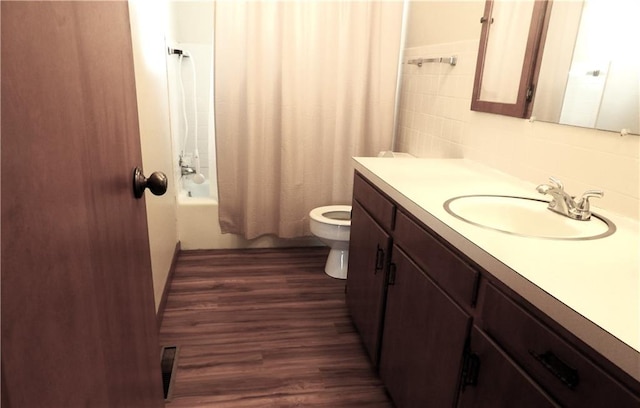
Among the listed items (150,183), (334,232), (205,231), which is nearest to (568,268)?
(150,183)

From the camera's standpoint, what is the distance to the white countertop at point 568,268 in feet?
2.15

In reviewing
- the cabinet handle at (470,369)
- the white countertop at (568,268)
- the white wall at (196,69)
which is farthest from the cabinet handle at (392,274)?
the white wall at (196,69)

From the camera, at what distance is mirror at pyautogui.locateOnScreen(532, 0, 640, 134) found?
1.20 metres

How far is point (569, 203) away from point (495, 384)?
62cm

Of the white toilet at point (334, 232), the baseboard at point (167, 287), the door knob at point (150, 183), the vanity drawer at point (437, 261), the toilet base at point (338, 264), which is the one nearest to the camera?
the door knob at point (150, 183)

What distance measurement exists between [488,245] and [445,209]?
0.28 metres

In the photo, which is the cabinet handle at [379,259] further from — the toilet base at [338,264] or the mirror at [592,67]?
the toilet base at [338,264]

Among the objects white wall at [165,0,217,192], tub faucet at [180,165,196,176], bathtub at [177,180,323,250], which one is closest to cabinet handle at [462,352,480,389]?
bathtub at [177,180,323,250]

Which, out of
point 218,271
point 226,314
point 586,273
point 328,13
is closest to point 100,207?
point 586,273

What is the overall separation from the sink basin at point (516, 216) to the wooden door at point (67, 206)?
89 centimetres

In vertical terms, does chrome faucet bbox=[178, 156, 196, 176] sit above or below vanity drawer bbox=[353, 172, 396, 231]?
below

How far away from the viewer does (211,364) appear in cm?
180

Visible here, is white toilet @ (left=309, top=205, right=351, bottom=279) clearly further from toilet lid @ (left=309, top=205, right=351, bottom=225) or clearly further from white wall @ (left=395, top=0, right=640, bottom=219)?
white wall @ (left=395, top=0, right=640, bottom=219)

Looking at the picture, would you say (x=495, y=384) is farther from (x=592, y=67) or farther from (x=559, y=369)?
(x=592, y=67)
